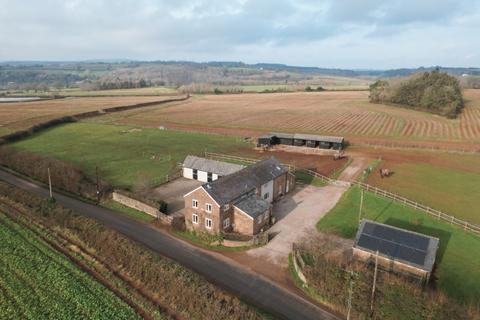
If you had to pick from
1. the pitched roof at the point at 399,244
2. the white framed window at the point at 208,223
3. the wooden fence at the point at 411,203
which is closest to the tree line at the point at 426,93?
the wooden fence at the point at 411,203

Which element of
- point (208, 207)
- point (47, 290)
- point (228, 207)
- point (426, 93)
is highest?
point (426, 93)

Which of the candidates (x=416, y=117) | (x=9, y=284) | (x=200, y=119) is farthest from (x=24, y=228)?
(x=416, y=117)

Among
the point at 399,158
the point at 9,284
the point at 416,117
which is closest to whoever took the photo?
the point at 9,284

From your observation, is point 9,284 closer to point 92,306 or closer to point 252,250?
point 92,306

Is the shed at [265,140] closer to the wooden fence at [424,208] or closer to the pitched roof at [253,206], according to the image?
the wooden fence at [424,208]

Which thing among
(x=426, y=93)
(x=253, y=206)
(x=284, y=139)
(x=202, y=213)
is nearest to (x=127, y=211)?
(x=202, y=213)

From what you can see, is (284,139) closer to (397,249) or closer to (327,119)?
(327,119)
